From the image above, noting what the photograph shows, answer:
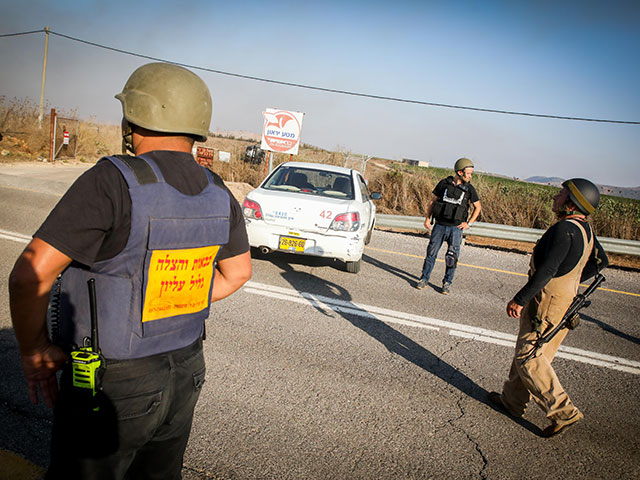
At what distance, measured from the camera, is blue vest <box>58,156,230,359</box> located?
1.32 meters

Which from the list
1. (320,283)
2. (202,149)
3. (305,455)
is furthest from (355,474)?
(202,149)

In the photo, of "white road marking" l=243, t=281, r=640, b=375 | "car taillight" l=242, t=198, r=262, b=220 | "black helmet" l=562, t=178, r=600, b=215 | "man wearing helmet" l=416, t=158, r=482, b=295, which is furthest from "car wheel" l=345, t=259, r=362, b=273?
"black helmet" l=562, t=178, r=600, b=215

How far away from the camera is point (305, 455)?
2.69 m

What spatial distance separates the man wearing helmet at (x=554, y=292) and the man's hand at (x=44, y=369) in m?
2.98

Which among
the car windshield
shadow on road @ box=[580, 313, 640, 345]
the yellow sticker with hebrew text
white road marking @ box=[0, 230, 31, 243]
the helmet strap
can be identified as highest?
the helmet strap

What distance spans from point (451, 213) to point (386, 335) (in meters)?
2.48

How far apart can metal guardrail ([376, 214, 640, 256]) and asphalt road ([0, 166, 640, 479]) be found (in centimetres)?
442

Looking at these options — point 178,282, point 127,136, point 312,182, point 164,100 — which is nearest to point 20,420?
point 178,282

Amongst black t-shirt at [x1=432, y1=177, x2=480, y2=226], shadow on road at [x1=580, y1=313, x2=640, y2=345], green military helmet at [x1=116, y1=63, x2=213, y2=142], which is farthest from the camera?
black t-shirt at [x1=432, y1=177, x2=480, y2=226]

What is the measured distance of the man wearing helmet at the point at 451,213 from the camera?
6.32 metres

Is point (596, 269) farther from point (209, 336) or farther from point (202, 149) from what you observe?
point (202, 149)

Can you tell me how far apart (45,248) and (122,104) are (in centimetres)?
60

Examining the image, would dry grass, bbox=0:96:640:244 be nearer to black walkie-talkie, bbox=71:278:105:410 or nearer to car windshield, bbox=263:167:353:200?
car windshield, bbox=263:167:353:200

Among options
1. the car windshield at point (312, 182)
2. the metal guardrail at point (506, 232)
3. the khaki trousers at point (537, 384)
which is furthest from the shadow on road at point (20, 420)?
the metal guardrail at point (506, 232)
